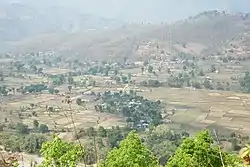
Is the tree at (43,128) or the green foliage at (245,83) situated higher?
the green foliage at (245,83)

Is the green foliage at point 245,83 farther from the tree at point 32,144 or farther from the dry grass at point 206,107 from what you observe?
the tree at point 32,144

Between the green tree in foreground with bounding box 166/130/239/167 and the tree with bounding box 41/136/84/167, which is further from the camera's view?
the green tree in foreground with bounding box 166/130/239/167

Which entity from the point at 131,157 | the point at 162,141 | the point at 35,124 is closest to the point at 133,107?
the point at 35,124

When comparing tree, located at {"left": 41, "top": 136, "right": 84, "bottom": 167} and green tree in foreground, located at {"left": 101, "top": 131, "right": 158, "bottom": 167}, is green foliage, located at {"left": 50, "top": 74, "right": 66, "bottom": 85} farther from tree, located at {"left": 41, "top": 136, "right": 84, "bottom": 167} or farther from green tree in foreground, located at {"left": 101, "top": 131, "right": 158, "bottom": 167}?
tree, located at {"left": 41, "top": 136, "right": 84, "bottom": 167}

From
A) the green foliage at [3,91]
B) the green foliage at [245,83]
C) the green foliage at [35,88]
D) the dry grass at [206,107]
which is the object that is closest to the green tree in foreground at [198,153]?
the dry grass at [206,107]

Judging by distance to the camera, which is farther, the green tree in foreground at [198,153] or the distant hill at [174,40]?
the distant hill at [174,40]

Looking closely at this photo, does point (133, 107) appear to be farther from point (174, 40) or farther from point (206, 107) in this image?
point (174, 40)

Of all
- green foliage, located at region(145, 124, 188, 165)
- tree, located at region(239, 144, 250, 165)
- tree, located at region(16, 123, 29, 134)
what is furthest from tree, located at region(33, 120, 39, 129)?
tree, located at region(239, 144, 250, 165)

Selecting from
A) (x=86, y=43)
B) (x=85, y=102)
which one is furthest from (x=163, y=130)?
(x=86, y=43)
